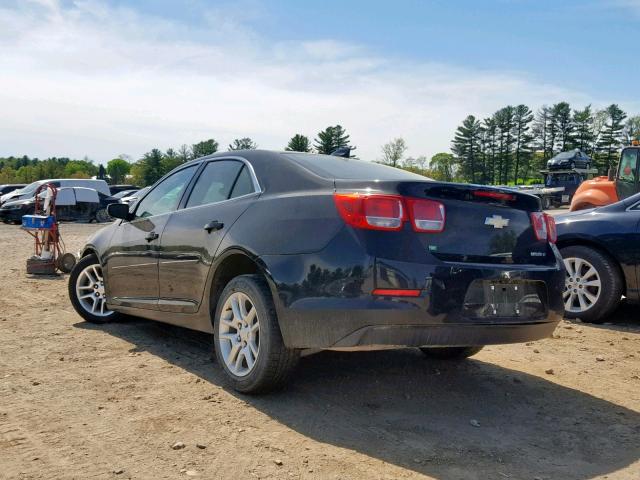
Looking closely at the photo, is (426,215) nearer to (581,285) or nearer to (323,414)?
(323,414)

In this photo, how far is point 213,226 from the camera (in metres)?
4.29

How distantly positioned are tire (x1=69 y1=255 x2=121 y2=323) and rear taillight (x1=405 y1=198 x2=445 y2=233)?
11.9ft

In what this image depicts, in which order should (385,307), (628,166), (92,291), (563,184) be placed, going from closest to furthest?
1. (385,307)
2. (92,291)
3. (628,166)
4. (563,184)

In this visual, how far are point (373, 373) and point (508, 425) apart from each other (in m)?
1.13

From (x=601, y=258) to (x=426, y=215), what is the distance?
3603 mm

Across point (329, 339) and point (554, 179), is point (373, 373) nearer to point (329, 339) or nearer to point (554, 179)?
point (329, 339)

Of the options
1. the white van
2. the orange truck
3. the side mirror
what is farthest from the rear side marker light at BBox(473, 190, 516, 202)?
the white van

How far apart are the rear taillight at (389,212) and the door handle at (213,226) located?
3.44 feet

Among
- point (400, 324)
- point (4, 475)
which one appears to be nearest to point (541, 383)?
point (400, 324)

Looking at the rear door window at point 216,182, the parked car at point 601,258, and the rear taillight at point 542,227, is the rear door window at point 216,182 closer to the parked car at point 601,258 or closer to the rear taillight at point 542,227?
the rear taillight at point 542,227

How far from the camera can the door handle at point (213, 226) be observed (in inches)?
166

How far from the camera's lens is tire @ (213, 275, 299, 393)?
3.67m

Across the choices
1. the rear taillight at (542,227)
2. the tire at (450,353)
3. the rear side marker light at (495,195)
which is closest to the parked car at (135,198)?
the tire at (450,353)

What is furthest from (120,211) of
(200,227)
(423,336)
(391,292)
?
(423,336)
